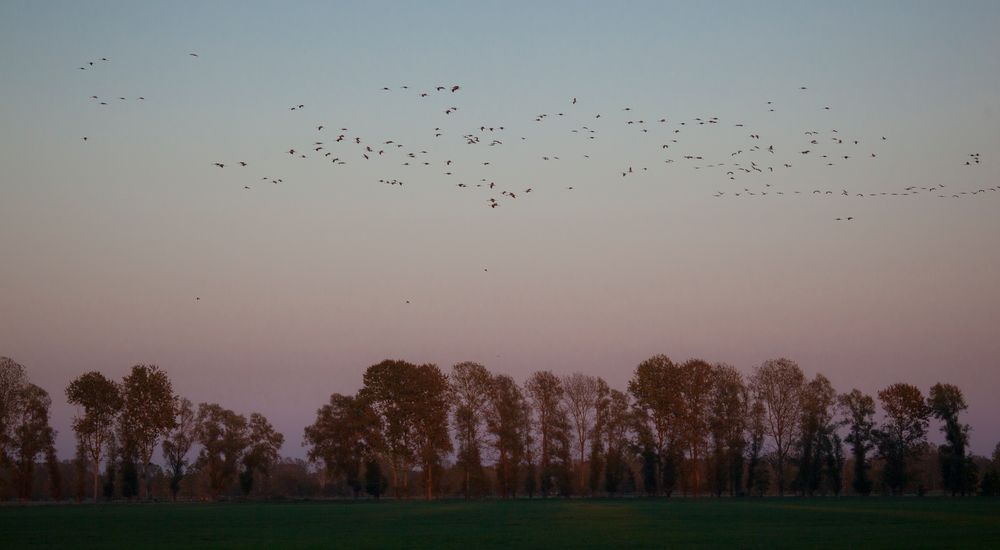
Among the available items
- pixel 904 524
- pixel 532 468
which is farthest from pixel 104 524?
pixel 532 468

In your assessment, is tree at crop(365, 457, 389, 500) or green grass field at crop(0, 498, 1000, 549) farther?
tree at crop(365, 457, 389, 500)

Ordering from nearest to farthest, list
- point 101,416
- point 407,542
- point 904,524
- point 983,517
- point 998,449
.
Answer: point 407,542
point 904,524
point 983,517
point 101,416
point 998,449

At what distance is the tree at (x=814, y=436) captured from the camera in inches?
4429

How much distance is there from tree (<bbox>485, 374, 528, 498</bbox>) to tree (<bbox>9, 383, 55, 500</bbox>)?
46.8 m

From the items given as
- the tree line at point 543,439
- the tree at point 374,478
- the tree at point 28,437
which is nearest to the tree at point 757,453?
the tree line at point 543,439

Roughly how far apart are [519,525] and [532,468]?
6602 cm

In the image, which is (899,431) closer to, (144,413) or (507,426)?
(507,426)

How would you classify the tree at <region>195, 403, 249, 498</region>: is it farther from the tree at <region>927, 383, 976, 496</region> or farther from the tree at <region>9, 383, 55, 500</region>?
the tree at <region>927, 383, 976, 496</region>

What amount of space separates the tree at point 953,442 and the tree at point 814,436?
11.1 metres

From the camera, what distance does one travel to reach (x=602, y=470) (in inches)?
4552

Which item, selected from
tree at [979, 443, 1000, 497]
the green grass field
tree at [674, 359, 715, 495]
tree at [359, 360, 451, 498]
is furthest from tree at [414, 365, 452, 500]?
tree at [979, 443, 1000, 497]

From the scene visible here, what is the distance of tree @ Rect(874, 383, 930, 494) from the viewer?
11288 cm

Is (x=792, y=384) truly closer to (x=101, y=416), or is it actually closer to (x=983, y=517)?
(x=983, y=517)

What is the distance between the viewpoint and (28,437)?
341ft
